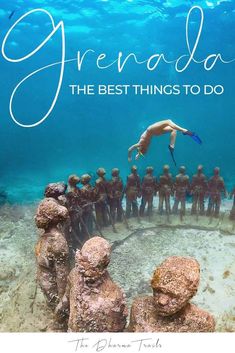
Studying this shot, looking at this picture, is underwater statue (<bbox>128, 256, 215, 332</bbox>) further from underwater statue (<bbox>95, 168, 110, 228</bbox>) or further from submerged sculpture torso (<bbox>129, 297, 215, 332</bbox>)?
underwater statue (<bbox>95, 168, 110, 228</bbox>)

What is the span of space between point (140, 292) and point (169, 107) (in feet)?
7.58

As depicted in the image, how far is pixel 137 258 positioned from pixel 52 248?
1.73 metres

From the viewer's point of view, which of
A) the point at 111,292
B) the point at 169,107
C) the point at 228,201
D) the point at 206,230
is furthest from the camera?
the point at 228,201

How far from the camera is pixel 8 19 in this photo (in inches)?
157

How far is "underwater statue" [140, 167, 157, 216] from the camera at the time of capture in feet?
17.8

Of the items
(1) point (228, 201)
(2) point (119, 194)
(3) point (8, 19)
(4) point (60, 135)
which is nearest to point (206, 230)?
(1) point (228, 201)

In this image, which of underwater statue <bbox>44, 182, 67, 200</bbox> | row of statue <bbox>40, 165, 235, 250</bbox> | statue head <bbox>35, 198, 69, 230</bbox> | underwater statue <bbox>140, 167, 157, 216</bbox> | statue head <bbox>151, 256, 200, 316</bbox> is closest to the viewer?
statue head <bbox>151, 256, 200, 316</bbox>

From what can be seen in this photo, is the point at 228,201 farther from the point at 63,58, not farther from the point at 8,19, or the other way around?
the point at 8,19

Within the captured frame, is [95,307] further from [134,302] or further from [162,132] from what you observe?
[162,132]

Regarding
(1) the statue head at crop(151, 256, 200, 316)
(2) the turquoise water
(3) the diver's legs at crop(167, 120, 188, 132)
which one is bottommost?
(1) the statue head at crop(151, 256, 200, 316)

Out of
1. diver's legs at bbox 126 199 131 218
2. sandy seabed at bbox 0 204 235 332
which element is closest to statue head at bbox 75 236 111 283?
sandy seabed at bbox 0 204 235 332

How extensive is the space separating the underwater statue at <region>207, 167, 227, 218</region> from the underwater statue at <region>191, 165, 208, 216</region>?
9 centimetres

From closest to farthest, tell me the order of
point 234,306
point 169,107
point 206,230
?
point 234,306 → point 169,107 → point 206,230

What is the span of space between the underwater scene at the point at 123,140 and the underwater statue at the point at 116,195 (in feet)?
0.05
